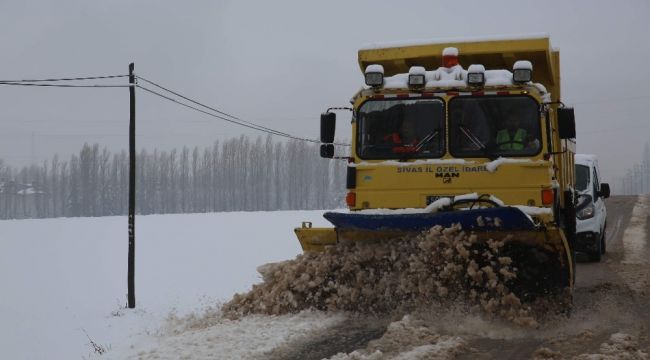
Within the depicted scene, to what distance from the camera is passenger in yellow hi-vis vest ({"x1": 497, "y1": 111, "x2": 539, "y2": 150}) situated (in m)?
7.26

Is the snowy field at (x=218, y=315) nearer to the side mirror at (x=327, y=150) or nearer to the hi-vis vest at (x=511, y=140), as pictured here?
the hi-vis vest at (x=511, y=140)

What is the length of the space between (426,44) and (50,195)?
113540 millimetres

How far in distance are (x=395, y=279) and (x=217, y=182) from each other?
90.0 metres

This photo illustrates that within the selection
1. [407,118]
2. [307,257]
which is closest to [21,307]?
[307,257]

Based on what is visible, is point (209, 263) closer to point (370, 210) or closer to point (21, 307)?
point (21, 307)

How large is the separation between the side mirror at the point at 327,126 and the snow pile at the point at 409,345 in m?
2.72

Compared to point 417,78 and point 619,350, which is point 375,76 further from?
point 619,350

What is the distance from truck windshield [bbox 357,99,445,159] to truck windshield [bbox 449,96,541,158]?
0.60ft

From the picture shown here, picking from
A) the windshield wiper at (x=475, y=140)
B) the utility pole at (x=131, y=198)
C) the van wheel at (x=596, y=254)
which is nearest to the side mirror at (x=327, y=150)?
the windshield wiper at (x=475, y=140)

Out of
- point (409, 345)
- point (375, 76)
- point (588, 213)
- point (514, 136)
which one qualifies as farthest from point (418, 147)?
point (588, 213)

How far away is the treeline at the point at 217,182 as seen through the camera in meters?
91.2

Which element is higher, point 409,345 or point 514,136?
point 514,136

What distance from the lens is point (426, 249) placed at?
6.57 m

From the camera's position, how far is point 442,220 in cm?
654
